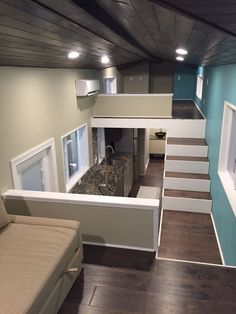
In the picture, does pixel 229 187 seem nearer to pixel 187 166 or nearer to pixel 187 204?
pixel 187 204

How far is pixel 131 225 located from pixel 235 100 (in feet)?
6.66

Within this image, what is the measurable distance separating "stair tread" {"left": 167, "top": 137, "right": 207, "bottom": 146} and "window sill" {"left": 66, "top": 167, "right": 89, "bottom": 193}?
2124 mm

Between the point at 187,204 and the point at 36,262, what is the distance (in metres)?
4.02

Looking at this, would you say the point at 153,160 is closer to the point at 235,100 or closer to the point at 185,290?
the point at 235,100

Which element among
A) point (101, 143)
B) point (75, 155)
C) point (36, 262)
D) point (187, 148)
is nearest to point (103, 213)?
point (36, 262)

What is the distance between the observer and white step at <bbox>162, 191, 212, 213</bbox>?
209 inches

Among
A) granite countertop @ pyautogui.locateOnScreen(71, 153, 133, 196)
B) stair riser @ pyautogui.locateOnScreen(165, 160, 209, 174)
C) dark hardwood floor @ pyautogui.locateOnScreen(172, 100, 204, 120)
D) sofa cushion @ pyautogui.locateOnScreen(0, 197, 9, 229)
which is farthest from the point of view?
dark hardwood floor @ pyautogui.locateOnScreen(172, 100, 204, 120)

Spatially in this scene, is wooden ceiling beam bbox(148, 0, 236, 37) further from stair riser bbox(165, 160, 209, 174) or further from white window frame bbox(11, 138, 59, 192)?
stair riser bbox(165, 160, 209, 174)

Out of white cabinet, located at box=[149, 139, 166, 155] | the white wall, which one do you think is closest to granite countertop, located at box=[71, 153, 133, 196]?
the white wall

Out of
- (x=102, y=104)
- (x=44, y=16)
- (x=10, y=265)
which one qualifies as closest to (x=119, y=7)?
Answer: (x=44, y=16)

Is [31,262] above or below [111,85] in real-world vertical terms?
below

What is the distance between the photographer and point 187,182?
221 inches

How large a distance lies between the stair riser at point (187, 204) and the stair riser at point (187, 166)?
78cm

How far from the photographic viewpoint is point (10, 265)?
1.89 metres
